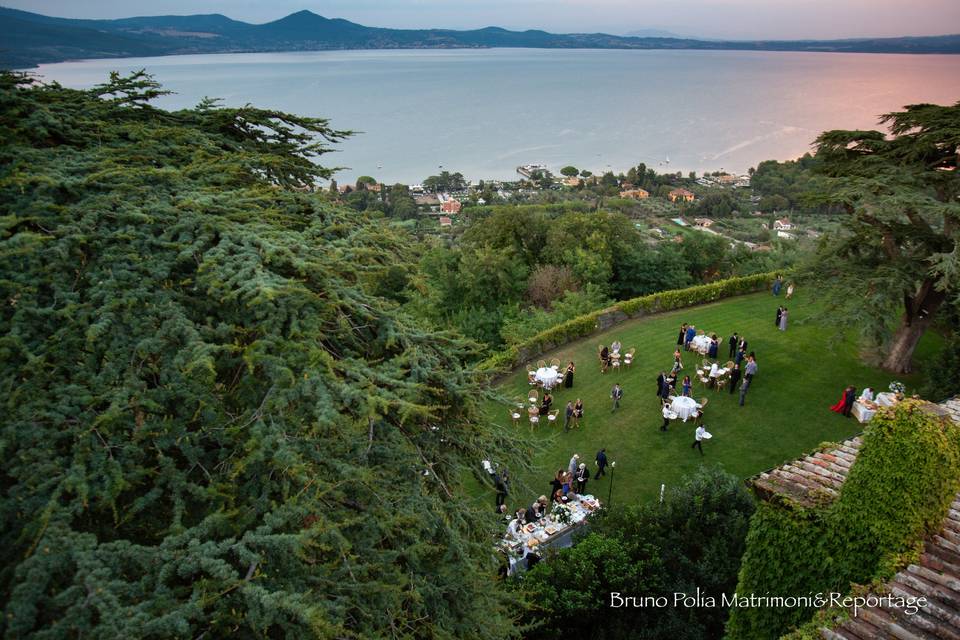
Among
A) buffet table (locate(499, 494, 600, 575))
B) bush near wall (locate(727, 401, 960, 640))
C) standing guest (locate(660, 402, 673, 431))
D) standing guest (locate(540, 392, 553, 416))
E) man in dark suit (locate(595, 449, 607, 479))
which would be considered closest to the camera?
bush near wall (locate(727, 401, 960, 640))

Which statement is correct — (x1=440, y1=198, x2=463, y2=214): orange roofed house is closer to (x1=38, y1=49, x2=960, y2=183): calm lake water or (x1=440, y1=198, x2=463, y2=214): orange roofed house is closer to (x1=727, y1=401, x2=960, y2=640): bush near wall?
(x1=38, y1=49, x2=960, y2=183): calm lake water

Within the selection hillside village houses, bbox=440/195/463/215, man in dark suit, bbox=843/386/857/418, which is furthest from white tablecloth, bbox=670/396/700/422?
hillside village houses, bbox=440/195/463/215

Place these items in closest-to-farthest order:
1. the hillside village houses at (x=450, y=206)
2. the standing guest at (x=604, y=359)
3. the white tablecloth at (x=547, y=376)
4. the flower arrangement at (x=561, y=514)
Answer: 1. the flower arrangement at (x=561, y=514)
2. the white tablecloth at (x=547, y=376)
3. the standing guest at (x=604, y=359)
4. the hillside village houses at (x=450, y=206)

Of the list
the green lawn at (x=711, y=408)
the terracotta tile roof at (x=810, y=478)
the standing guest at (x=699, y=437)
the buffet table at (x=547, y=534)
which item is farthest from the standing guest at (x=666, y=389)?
the terracotta tile roof at (x=810, y=478)

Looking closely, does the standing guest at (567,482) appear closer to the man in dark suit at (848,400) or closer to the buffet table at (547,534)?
the buffet table at (547,534)

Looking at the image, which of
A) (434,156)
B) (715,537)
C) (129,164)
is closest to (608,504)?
(715,537)

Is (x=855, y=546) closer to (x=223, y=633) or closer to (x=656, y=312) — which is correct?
(x=223, y=633)

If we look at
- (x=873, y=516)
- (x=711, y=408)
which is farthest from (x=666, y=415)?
(x=873, y=516)
